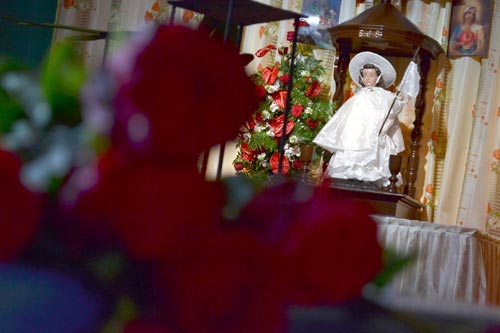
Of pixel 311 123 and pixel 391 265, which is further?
pixel 311 123

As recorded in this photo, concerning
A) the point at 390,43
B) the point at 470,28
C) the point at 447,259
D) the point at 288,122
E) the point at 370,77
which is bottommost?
the point at 447,259

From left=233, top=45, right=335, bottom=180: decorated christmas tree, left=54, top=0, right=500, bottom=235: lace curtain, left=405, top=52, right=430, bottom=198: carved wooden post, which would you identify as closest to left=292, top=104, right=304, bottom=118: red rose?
left=233, top=45, right=335, bottom=180: decorated christmas tree

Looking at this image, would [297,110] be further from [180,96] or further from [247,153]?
[180,96]

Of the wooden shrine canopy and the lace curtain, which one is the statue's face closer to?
the wooden shrine canopy

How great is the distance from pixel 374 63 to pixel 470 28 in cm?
50

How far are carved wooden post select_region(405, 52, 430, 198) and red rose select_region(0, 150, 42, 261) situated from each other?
9.22 ft

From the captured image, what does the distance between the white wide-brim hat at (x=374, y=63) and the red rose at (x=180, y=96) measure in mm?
2722

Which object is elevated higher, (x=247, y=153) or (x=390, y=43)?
(x=390, y=43)

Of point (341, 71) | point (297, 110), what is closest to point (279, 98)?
point (297, 110)

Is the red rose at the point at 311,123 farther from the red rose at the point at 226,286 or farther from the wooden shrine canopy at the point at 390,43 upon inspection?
the red rose at the point at 226,286

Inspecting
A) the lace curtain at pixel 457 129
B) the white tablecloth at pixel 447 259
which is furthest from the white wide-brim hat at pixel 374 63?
the white tablecloth at pixel 447 259

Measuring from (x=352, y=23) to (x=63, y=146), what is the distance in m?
2.69

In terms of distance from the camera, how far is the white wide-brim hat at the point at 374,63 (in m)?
2.87

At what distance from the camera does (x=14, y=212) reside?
195 mm
